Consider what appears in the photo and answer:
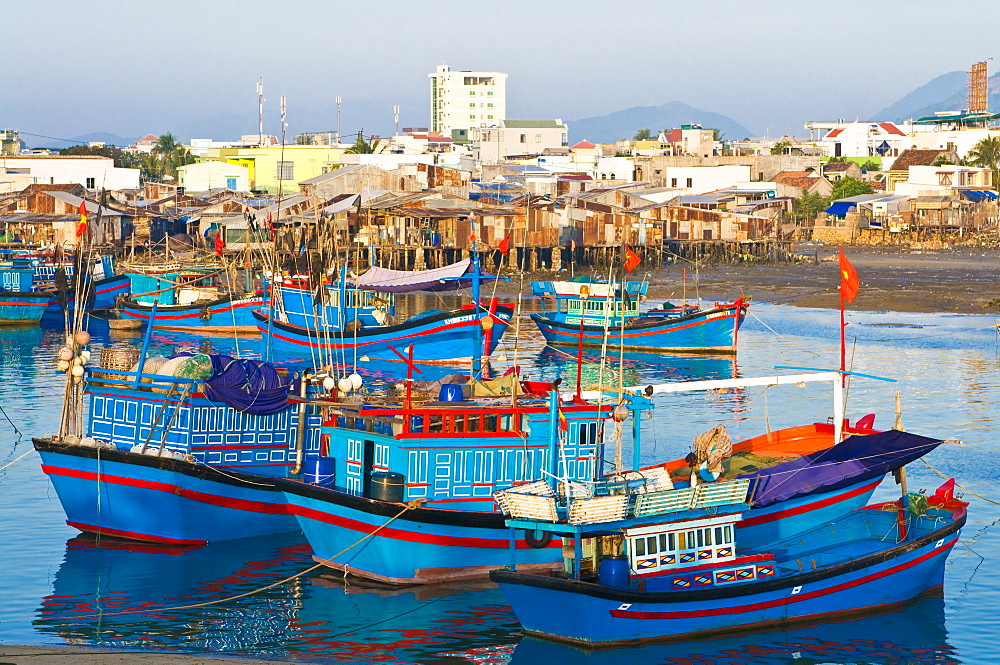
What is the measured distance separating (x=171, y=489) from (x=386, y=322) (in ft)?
78.5

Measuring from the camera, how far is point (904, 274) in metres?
72.2

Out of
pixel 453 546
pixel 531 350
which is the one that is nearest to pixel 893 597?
pixel 453 546

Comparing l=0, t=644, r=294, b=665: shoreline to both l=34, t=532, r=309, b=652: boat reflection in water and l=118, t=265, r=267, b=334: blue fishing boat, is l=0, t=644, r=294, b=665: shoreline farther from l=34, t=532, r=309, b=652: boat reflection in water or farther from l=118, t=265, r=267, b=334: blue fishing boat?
l=118, t=265, r=267, b=334: blue fishing boat

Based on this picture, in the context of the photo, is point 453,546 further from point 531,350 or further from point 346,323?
point 531,350

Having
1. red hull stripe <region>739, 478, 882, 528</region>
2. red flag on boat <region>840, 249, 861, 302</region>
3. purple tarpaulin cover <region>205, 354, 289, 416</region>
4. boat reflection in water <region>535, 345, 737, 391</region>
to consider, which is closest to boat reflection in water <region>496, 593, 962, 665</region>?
red hull stripe <region>739, 478, 882, 528</region>

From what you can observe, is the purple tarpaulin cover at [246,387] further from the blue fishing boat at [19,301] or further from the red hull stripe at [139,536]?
the blue fishing boat at [19,301]

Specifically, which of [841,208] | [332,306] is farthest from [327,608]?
[841,208]

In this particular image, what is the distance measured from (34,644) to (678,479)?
9992 millimetres

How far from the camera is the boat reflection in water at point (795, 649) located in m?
17.3

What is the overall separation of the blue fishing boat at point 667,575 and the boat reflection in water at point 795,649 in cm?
17

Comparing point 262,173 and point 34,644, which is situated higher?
point 262,173

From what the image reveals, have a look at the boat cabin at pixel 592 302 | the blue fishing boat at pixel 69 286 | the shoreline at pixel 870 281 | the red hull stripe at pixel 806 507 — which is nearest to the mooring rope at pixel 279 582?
the red hull stripe at pixel 806 507

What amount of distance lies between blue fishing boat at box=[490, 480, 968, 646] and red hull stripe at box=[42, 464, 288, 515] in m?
5.78

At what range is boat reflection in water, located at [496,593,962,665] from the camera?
1734 cm
